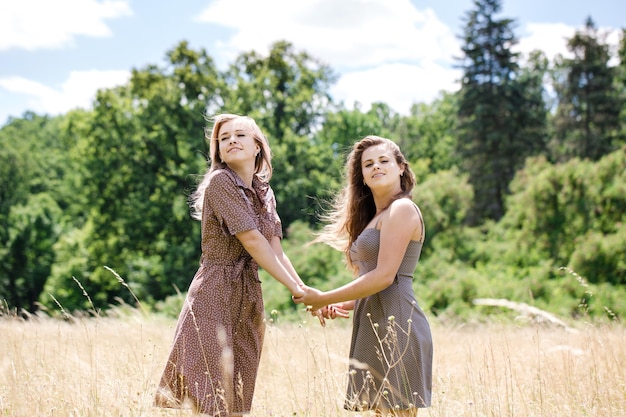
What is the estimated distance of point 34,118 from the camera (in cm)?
6800

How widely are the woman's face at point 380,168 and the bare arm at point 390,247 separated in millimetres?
221

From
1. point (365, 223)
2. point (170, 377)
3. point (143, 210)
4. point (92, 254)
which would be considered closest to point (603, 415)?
point (365, 223)

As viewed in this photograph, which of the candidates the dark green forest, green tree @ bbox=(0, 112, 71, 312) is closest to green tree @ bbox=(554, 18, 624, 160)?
the dark green forest

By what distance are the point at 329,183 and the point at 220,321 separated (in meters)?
20.5

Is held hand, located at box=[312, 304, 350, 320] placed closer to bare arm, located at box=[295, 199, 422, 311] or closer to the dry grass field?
the dry grass field

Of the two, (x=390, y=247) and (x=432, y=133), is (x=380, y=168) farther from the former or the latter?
(x=432, y=133)

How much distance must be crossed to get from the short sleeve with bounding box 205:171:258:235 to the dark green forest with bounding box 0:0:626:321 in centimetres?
699

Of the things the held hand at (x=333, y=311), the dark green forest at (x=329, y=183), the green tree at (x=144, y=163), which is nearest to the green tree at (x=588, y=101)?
the dark green forest at (x=329, y=183)

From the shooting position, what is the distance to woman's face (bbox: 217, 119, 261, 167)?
3377mm

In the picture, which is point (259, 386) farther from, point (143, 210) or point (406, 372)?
point (143, 210)

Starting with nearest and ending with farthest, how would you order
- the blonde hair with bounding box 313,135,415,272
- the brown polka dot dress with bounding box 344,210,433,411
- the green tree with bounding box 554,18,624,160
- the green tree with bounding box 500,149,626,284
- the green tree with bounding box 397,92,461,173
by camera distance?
Result: 1. the brown polka dot dress with bounding box 344,210,433,411
2. the blonde hair with bounding box 313,135,415,272
3. the green tree with bounding box 500,149,626,284
4. the green tree with bounding box 554,18,624,160
5. the green tree with bounding box 397,92,461,173

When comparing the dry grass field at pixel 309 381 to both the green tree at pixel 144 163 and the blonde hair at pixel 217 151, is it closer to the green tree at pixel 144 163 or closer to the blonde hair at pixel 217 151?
the blonde hair at pixel 217 151

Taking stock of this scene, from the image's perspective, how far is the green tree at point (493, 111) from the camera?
2868 centimetres

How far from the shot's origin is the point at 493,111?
30125 millimetres
